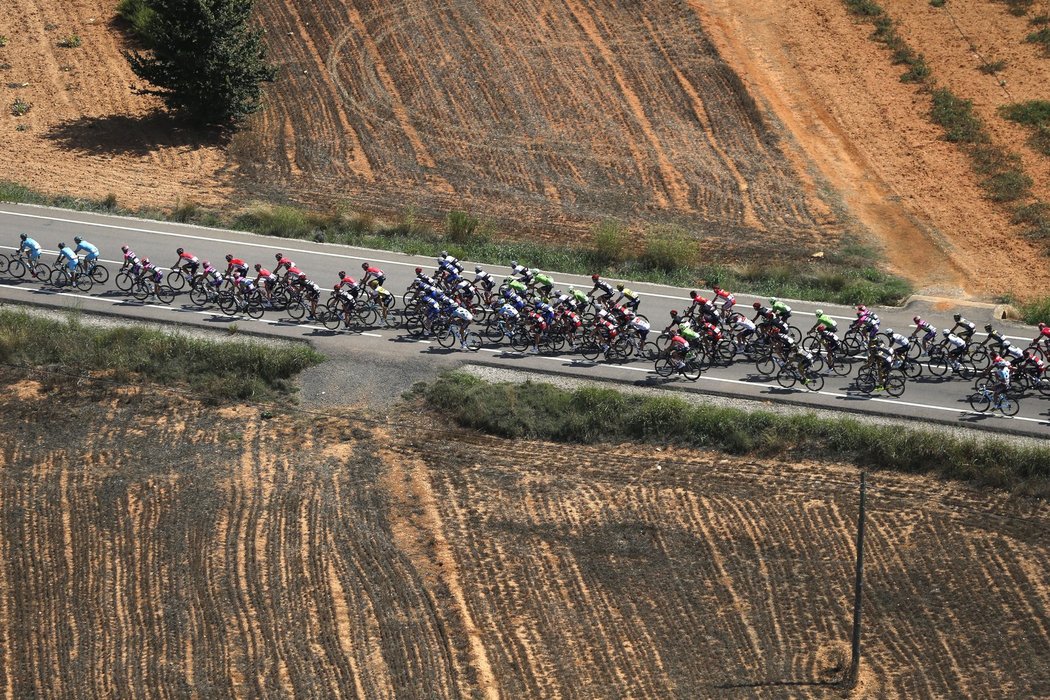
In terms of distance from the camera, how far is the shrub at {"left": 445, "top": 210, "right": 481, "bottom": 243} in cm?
3638

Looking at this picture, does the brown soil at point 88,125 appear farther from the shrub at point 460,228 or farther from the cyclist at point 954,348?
the cyclist at point 954,348

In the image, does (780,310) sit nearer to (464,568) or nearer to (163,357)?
(464,568)

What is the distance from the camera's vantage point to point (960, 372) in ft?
94.5

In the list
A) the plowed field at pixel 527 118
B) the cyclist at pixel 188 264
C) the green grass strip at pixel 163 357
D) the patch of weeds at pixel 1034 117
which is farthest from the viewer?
the patch of weeds at pixel 1034 117

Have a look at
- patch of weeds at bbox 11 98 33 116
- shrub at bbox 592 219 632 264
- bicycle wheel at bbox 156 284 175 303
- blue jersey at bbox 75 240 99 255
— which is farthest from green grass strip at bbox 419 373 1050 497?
patch of weeds at bbox 11 98 33 116

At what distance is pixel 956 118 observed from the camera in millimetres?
44875

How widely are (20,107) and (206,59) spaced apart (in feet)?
25.9

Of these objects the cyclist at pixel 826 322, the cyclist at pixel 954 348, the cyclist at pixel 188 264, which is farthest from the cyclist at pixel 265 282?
the cyclist at pixel 954 348

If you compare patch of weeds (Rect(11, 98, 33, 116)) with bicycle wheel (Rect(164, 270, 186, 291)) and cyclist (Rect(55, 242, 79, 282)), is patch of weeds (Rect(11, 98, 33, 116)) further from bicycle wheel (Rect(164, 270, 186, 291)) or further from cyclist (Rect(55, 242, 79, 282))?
bicycle wheel (Rect(164, 270, 186, 291))

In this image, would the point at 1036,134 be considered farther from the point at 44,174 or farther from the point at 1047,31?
the point at 44,174

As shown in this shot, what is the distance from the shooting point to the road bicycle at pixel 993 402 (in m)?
27.4

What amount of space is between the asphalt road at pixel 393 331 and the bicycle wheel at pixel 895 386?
0.46 feet

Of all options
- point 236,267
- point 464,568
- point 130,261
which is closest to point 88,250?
point 130,261

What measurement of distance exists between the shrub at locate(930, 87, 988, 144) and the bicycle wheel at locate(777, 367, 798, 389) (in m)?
19.7
